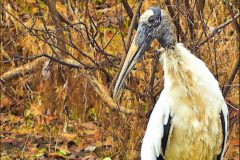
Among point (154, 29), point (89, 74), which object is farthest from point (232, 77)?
point (154, 29)

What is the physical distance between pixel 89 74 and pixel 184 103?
1.63 m

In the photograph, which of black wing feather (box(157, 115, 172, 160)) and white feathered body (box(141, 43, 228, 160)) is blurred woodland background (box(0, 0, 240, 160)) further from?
black wing feather (box(157, 115, 172, 160))

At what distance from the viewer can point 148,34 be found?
4340mm

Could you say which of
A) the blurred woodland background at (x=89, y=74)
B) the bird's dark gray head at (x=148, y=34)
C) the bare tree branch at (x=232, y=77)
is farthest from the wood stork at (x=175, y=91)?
the bare tree branch at (x=232, y=77)

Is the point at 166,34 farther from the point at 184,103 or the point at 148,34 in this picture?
the point at 184,103

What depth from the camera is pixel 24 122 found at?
6980mm

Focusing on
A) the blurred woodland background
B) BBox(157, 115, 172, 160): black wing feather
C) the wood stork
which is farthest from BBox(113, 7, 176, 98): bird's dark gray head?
the blurred woodland background

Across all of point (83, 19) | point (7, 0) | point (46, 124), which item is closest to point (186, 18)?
point (83, 19)

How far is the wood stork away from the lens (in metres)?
4.34

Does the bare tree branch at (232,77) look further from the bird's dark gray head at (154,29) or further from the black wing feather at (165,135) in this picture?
the bird's dark gray head at (154,29)

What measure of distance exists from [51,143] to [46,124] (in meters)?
0.22

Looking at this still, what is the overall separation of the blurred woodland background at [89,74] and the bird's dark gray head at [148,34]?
2.47 feet

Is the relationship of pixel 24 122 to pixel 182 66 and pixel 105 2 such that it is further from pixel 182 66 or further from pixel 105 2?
pixel 182 66

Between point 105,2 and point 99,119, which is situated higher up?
point 105,2
